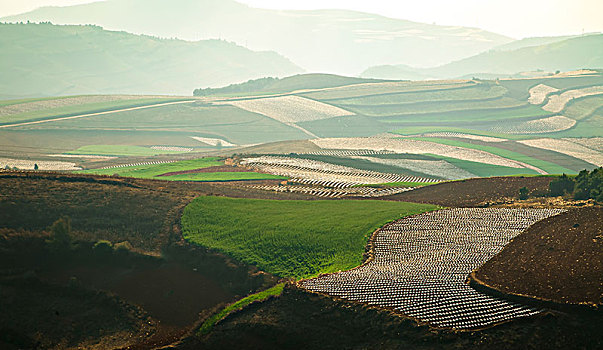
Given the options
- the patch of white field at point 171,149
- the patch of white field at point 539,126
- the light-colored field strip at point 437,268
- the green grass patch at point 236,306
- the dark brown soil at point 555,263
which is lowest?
the patch of white field at point 171,149

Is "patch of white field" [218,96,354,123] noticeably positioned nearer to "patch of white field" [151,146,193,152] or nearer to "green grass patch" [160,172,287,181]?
"patch of white field" [151,146,193,152]

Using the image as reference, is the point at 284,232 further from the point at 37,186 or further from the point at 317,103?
the point at 317,103

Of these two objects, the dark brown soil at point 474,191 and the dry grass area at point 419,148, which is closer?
the dark brown soil at point 474,191

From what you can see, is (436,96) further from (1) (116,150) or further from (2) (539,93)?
(1) (116,150)

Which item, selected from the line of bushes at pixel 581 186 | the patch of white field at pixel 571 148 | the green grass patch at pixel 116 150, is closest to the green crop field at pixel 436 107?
the patch of white field at pixel 571 148

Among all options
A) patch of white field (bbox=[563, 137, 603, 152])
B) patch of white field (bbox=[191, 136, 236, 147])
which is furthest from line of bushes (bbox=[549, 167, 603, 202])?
patch of white field (bbox=[191, 136, 236, 147])

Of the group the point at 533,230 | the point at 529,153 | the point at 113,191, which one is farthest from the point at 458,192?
the point at 529,153

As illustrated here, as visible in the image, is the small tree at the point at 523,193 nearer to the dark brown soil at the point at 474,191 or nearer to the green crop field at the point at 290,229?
the dark brown soil at the point at 474,191
